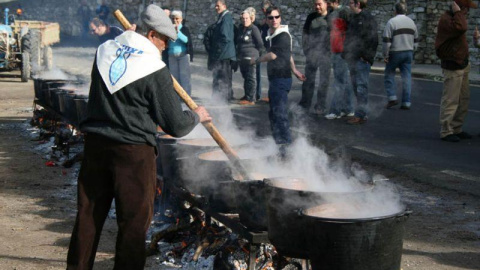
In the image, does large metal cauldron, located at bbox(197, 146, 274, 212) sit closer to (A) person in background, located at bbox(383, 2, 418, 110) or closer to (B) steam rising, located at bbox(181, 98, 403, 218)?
(B) steam rising, located at bbox(181, 98, 403, 218)

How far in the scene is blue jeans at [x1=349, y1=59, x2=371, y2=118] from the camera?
40.0 ft

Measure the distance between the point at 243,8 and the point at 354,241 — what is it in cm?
2882

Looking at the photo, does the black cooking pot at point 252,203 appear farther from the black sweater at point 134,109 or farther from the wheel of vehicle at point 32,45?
the wheel of vehicle at point 32,45

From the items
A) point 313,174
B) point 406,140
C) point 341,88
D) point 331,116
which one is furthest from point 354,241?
point 341,88

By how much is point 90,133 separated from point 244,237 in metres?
1.23

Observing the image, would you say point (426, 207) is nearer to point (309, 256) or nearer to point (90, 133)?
point (309, 256)

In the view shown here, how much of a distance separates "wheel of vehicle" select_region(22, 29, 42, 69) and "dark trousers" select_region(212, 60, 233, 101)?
7085 millimetres

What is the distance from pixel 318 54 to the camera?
1358 cm

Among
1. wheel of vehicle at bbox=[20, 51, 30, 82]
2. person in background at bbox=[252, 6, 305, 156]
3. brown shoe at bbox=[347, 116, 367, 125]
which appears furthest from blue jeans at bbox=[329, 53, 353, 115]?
wheel of vehicle at bbox=[20, 51, 30, 82]

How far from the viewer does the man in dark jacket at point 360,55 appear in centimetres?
1212

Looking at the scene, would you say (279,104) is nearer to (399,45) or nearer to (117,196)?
(399,45)

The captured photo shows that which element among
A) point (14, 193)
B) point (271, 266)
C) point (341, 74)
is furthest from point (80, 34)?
point (271, 266)

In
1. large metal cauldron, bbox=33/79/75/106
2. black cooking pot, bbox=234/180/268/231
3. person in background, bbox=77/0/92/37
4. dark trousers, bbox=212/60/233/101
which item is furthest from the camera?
person in background, bbox=77/0/92/37

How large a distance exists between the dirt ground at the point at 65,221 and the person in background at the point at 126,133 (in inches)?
43.0
